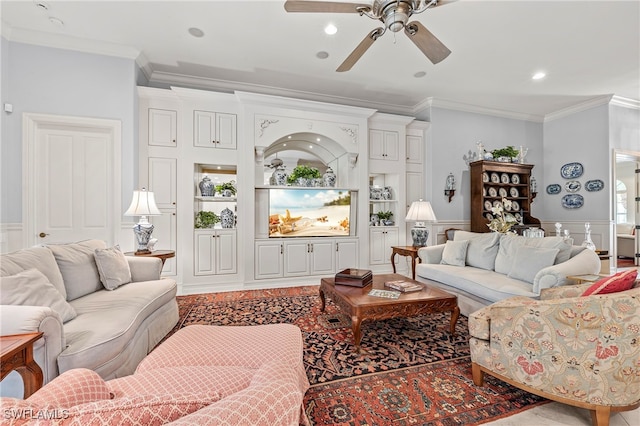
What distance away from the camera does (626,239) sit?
6.38 m

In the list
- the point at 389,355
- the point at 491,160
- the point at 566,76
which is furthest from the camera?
the point at 491,160

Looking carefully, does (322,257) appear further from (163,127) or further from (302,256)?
(163,127)

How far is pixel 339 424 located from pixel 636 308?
1.54 m

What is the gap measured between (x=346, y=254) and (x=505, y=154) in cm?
361

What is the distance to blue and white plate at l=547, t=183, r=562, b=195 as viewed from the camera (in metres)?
5.57

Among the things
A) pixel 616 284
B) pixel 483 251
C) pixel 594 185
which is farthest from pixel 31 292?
pixel 594 185

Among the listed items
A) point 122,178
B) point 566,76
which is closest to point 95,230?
point 122,178

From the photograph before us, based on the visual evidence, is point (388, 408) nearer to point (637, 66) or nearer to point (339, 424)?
point (339, 424)

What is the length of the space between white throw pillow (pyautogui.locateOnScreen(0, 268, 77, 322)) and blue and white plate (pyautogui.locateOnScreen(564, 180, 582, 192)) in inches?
296

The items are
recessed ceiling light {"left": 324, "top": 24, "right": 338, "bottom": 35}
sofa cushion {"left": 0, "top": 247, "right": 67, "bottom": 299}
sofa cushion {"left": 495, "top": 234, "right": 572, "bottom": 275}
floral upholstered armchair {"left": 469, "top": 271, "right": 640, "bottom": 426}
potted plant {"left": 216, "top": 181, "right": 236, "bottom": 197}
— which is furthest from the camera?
potted plant {"left": 216, "top": 181, "right": 236, "bottom": 197}

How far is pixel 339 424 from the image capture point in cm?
141

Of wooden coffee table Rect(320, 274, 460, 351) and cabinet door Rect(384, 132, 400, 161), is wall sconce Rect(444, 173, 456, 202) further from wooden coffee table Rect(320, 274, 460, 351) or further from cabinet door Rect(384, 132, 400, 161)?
wooden coffee table Rect(320, 274, 460, 351)

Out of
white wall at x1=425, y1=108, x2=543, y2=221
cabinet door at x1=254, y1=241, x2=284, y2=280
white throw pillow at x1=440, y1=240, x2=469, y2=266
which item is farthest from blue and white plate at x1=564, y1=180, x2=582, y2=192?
cabinet door at x1=254, y1=241, x2=284, y2=280

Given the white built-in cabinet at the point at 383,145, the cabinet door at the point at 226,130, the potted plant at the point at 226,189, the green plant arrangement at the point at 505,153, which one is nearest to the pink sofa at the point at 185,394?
the potted plant at the point at 226,189
